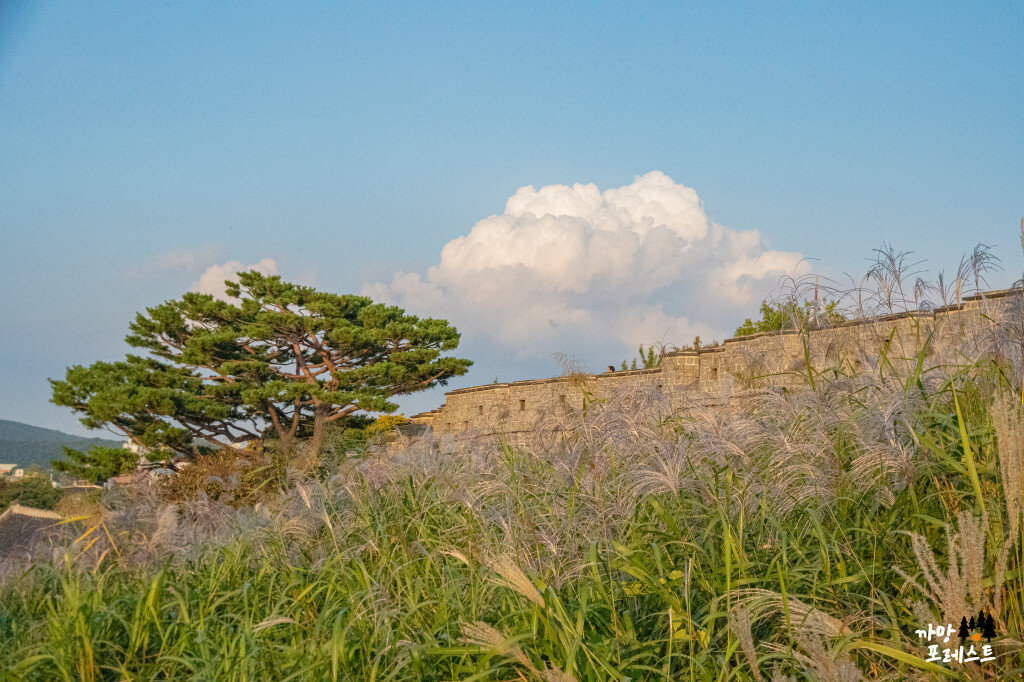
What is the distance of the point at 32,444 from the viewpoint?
4928 centimetres

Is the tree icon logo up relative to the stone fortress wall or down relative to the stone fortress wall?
down

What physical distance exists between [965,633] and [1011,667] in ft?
0.78

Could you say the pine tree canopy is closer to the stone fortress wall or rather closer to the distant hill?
the distant hill

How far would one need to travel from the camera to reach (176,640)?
158 inches

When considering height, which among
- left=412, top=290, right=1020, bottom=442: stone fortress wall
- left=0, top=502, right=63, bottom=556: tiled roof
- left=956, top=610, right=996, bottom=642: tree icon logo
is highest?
left=412, top=290, right=1020, bottom=442: stone fortress wall

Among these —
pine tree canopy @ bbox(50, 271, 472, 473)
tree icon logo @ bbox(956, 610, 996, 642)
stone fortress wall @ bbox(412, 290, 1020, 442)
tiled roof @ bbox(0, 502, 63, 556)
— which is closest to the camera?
tree icon logo @ bbox(956, 610, 996, 642)

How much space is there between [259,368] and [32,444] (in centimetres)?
3398

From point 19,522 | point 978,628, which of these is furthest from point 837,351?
point 19,522

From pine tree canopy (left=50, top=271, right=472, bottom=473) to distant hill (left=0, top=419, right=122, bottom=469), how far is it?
1186 millimetres

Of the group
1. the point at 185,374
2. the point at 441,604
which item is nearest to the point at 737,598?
the point at 441,604

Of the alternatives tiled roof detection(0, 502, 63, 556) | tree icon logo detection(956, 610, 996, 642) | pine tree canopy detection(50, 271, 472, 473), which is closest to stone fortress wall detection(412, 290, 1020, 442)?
tree icon logo detection(956, 610, 996, 642)

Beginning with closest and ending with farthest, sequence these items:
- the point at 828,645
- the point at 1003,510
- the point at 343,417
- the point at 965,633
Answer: the point at 965,633, the point at 828,645, the point at 1003,510, the point at 343,417

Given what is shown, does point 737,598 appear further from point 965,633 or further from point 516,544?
point 516,544

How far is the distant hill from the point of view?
2488 centimetres
